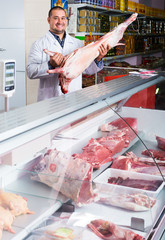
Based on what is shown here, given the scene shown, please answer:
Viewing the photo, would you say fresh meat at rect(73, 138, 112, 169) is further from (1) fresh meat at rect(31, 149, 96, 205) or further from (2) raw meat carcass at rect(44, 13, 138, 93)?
(2) raw meat carcass at rect(44, 13, 138, 93)

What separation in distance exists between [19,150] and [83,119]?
1.62ft

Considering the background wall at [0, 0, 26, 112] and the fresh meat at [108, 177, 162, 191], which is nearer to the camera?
the fresh meat at [108, 177, 162, 191]

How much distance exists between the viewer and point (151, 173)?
5.47 feet

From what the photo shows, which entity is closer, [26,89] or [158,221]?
[158,221]

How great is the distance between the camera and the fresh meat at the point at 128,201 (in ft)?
4.28

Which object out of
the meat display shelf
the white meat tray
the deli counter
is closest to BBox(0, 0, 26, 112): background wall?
the deli counter

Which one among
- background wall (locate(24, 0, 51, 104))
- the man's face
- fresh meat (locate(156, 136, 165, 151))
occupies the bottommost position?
fresh meat (locate(156, 136, 165, 151))

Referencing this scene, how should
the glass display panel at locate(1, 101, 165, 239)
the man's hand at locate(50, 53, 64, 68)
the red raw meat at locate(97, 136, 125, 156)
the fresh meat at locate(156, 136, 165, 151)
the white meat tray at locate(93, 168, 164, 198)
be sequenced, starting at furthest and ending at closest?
the man's hand at locate(50, 53, 64, 68)
the fresh meat at locate(156, 136, 165, 151)
the red raw meat at locate(97, 136, 125, 156)
the white meat tray at locate(93, 168, 164, 198)
the glass display panel at locate(1, 101, 165, 239)

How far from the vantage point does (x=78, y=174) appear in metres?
1.31

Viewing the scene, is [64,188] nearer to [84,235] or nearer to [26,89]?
[84,235]

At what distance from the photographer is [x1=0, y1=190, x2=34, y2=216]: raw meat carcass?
1109 millimetres

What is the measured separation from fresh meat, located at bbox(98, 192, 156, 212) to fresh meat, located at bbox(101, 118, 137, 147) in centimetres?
51

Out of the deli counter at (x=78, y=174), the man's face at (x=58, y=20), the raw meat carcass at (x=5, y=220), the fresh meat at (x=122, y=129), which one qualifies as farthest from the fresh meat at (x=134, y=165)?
the man's face at (x=58, y=20)

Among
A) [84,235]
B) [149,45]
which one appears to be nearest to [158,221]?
[84,235]
